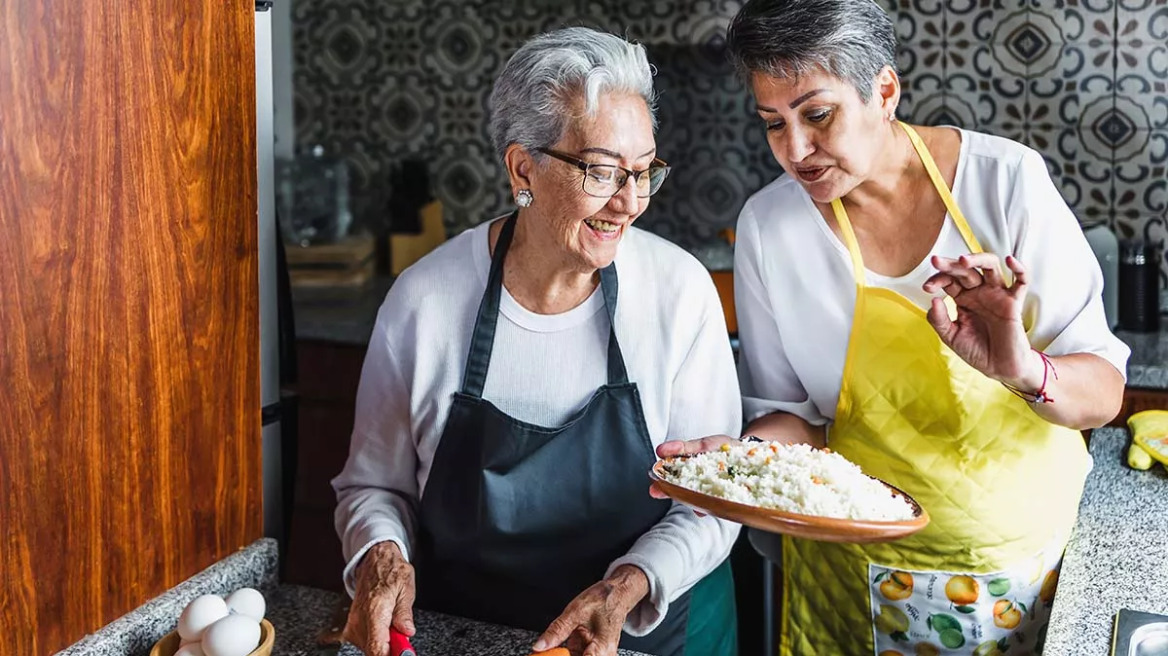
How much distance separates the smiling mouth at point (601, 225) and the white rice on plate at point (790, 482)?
1.03 feet

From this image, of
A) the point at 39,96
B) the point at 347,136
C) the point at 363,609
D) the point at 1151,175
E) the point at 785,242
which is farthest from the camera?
the point at 347,136

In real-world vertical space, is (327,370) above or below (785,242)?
below

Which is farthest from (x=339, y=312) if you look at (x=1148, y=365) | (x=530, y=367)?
(x=1148, y=365)

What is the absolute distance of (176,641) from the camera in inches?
50.8

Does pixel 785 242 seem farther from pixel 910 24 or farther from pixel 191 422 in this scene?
pixel 910 24

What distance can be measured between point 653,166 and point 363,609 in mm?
664

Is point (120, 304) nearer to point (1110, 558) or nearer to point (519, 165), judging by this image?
point (519, 165)

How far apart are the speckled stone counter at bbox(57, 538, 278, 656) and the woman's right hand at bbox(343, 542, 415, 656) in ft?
0.50

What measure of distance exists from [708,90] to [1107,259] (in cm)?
111

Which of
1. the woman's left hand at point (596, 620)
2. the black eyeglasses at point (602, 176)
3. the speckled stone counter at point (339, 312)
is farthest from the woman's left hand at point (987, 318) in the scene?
the speckled stone counter at point (339, 312)

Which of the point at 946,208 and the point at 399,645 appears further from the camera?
the point at 946,208

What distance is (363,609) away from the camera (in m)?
1.33

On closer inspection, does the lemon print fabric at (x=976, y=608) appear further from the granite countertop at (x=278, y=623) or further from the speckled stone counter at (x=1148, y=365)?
the speckled stone counter at (x=1148, y=365)

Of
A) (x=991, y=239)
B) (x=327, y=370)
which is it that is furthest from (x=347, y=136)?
(x=991, y=239)
